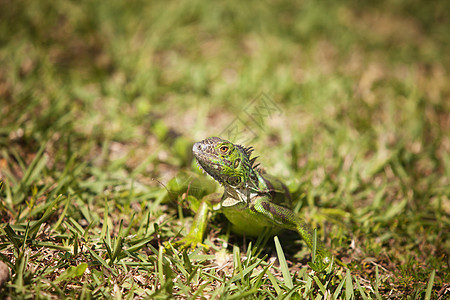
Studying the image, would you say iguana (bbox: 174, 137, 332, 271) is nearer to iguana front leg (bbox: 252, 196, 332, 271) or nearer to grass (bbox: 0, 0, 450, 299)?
iguana front leg (bbox: 252, 196, 332, 271)

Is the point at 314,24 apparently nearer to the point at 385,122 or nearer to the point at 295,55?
the point at 295,55

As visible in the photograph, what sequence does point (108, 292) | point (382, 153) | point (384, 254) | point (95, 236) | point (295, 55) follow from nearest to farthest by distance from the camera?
point (108, 292)
point (95, 236)
point (384, 254)
point (382, 153)
point (295, 55)

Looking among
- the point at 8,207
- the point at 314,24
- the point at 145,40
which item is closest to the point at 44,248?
the point at 8,207

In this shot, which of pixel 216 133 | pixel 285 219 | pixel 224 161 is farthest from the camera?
pixel 216 133

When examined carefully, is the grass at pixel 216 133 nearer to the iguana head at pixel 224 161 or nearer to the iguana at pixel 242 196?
the iguana at pixel 242 196

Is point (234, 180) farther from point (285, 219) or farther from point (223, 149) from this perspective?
point (285, 219)

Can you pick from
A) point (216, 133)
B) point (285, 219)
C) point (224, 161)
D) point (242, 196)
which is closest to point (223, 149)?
point (224, 161)
